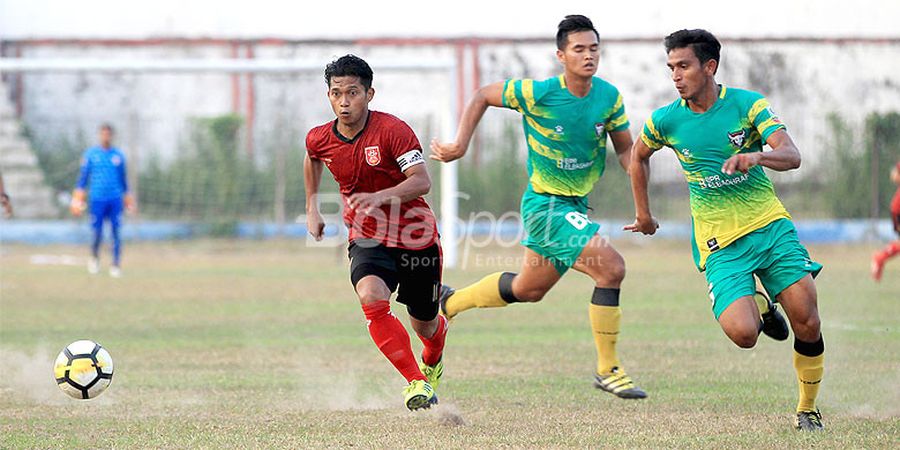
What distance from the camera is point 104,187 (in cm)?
1945

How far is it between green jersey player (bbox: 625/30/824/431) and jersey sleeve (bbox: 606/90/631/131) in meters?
1.51

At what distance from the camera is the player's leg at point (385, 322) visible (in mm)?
6719

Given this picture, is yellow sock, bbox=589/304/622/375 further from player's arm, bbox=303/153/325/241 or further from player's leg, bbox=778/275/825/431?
player's arm, bbox=303/153/325/241

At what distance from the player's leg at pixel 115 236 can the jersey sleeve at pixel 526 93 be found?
1172 cm

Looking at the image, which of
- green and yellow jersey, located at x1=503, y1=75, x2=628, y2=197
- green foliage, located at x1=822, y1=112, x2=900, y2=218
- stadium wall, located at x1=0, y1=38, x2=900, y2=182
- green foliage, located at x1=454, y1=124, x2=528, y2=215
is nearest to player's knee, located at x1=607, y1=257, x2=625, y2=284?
green and yellow jersey, located at x1=503, y1=75, x2=628, y2=197

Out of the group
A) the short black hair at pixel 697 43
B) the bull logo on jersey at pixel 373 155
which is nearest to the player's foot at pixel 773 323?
the short black hair at pixel 697 43

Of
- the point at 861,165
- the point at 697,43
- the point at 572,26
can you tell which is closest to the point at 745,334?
the point at 697,43

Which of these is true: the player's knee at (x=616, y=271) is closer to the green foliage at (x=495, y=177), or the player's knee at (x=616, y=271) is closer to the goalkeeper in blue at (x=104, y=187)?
the goalkeeper in blue at (x=104, y=187)

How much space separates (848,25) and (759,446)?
88.7 feet

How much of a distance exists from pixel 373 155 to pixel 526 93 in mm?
1785

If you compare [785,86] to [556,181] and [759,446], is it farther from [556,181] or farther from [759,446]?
[759,446]

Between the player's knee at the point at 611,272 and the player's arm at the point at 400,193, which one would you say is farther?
the player's knee at the point at 611,272

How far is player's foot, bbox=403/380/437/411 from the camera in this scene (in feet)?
21.8

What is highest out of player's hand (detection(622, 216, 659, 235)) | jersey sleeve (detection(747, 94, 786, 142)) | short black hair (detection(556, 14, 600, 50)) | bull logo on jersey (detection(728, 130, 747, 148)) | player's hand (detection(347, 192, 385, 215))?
short black hair (detection(556, 14, 600, 50))
